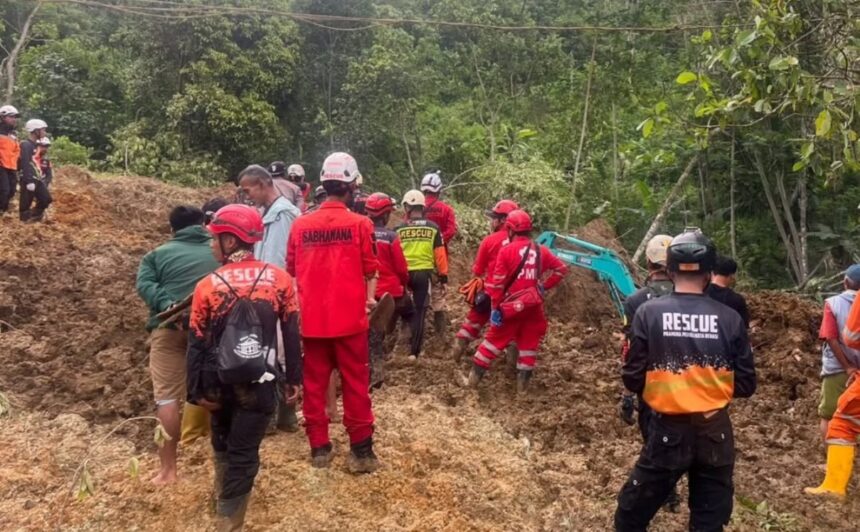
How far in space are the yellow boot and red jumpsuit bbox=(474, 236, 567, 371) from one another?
277cm

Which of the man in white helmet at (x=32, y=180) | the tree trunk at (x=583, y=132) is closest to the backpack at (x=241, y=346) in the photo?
the man in white helmet at (x=32, y=180)

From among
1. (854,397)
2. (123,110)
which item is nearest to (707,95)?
(854,397)

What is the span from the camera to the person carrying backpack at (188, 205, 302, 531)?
12.9ft

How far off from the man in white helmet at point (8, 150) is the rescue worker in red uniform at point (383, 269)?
20.7 ft

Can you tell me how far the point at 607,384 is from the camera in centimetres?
769

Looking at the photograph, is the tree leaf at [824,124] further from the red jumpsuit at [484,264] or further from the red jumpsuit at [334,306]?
the red jumpsuit at [484,264]

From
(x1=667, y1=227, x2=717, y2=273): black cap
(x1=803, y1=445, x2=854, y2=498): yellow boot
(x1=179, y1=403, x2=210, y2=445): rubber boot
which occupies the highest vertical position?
(x1=667, y1=227, x2=717, y2=273): black cap

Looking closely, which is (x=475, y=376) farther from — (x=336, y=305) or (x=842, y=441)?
(x=842, y=441)

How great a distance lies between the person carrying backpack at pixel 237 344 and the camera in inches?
155

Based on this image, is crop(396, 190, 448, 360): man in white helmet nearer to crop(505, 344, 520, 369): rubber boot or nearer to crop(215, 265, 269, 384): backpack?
crop(505, 344, 520, 369): rubber boot

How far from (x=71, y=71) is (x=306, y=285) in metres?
18.1

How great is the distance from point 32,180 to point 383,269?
687 cm

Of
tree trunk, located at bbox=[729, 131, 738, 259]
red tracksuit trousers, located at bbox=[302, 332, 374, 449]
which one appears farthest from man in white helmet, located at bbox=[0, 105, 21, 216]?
tree trunk, located at bbox=[729, 131, 738, 259]

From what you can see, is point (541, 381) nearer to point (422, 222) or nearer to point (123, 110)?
point (422, 222)
